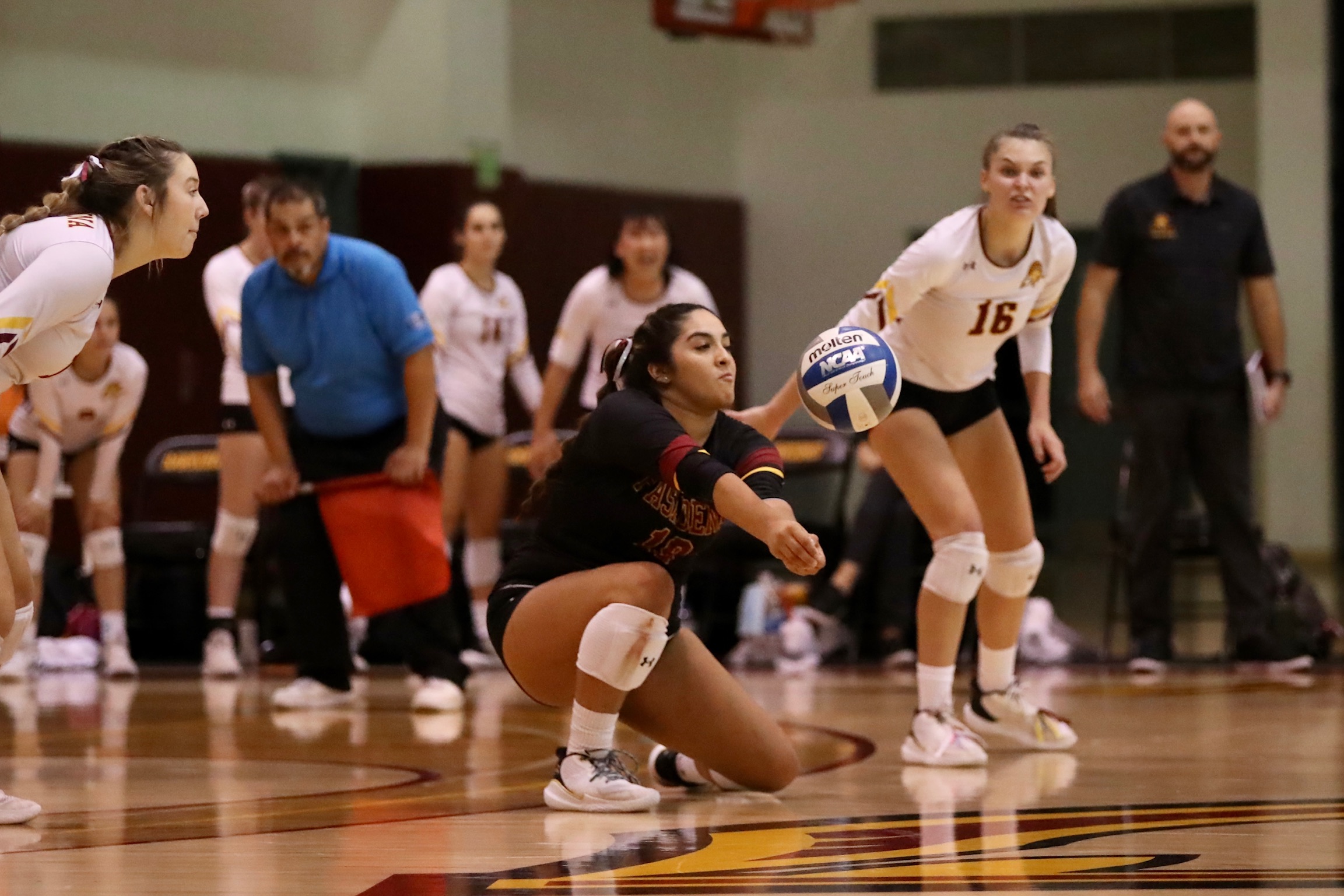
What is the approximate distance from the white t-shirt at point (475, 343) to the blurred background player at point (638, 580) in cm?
418

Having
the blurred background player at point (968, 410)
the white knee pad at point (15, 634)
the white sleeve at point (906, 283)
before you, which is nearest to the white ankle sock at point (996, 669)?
the blurred background player at point (968, 410)

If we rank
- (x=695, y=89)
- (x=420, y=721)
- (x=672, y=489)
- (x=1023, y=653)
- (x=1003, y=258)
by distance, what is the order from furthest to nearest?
1. (x=695, y=89)
2. (x=1023, y=653)
3. (x=420, y=721)
4. (x=1003, y=258)
5. (x=672, y=489)

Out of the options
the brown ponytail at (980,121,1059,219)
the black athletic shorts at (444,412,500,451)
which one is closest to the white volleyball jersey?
the brown ponytail at (980,121,1059,219)

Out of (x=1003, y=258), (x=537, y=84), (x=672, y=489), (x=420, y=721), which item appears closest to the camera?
(x=672, y=489)

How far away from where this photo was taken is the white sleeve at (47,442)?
8.16 meters

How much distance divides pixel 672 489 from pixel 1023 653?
16.2ft

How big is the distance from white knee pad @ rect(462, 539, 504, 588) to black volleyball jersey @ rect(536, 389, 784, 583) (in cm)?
421

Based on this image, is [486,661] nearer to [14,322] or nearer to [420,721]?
[420,721]

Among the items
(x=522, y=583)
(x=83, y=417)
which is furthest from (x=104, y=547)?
(x=522, y=583)

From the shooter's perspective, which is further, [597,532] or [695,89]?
[695,89]

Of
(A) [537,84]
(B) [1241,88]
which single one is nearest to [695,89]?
(A) [537,84]

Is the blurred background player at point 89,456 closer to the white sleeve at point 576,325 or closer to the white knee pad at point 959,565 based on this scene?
the white sleeve at point 576,325

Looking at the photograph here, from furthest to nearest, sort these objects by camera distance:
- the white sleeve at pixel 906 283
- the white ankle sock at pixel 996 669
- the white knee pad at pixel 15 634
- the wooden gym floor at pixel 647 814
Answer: the white ankle sock at pixel 996 669 < the white sleeve at pixel 906 283 < the white knee pad at pixel 15 634 < the wooden gym floor at pixel 647 814

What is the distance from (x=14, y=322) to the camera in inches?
146
